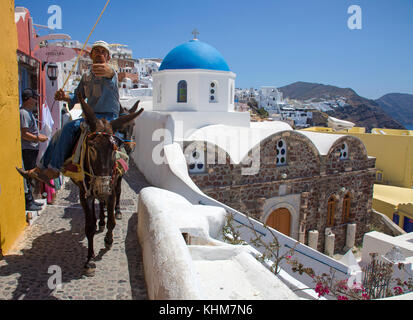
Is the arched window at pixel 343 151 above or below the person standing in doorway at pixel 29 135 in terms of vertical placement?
below

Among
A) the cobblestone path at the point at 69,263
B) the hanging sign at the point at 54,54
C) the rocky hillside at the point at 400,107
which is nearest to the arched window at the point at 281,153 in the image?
the cobblestone path at the point at 69,263

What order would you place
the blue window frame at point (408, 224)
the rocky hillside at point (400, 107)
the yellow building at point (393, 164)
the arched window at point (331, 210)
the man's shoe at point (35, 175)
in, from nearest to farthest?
the man's shoe at point (35, 175) < the arched window at point (331, 210) < the blue window frame at point (408, 224) < the yellow building at point (393, 164) < the rocky hillside at point (400, 107)

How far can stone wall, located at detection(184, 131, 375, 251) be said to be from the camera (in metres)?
Result: 9.16

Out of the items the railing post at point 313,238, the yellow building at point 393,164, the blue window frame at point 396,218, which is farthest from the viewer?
the yellow building at point 393,164

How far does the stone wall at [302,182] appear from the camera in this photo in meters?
9.16

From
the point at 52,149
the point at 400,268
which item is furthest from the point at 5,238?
the point at 400,268

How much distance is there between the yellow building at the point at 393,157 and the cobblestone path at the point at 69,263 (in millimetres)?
20135

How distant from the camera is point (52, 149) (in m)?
3.91

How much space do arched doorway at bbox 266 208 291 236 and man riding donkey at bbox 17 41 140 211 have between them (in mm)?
7803

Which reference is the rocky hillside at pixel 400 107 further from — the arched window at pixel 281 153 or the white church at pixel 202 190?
the arched window at pixel 281 153
